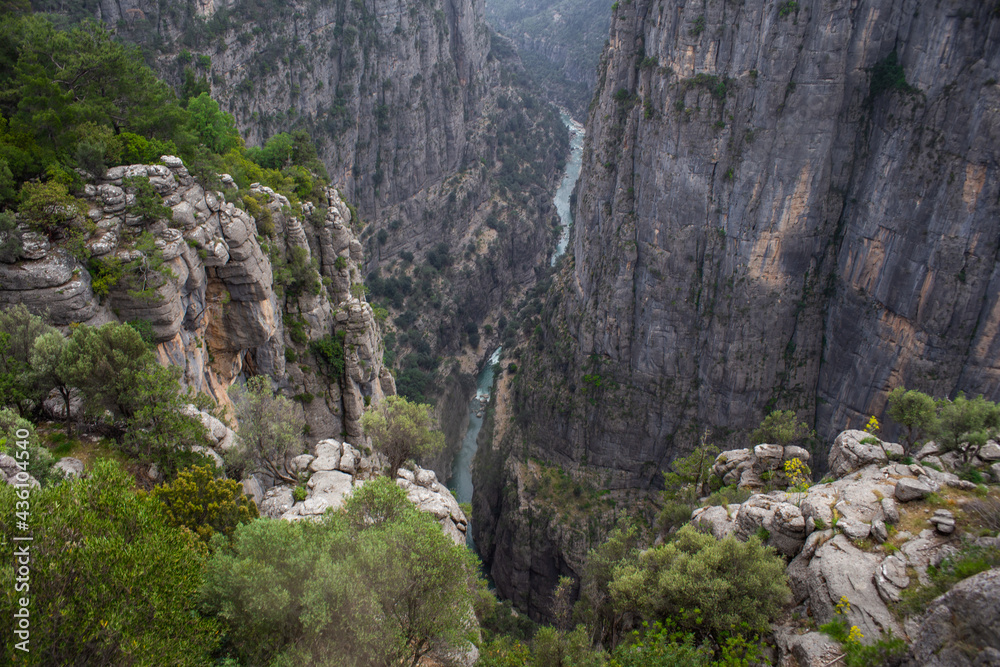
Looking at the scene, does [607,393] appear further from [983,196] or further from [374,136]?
[374,136]

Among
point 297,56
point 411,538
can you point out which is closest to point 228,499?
point 411,538

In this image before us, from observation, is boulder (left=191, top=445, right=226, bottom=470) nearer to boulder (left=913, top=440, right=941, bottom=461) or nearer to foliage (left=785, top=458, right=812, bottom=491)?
foliage (left=785, top=458, right=812, bottom=491)

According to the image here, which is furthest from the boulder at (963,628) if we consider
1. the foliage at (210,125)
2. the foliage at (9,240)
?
the foliage at (210,125)

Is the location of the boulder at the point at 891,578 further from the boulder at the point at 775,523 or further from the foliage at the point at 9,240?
the foliage at the point at 9,240

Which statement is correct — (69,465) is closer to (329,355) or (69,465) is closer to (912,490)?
(329,355)

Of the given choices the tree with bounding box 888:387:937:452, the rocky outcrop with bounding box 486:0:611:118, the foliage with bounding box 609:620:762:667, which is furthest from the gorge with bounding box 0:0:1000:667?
the rocky outcrop with bounding box 486:0:611:118

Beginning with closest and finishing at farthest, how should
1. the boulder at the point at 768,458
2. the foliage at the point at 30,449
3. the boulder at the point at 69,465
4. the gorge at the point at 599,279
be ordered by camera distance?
1. the foliage at the point at 30,449
2. the boulder at the point at 69,465
3. the gorge at the point at 599,279
4. the boulder at the point at 768,458
